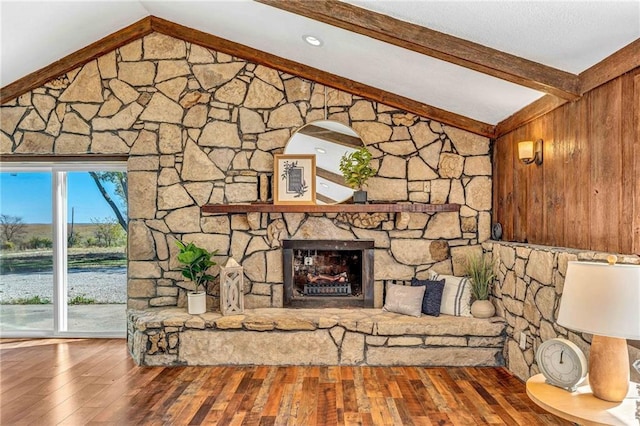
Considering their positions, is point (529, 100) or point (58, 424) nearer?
point (58, 424)

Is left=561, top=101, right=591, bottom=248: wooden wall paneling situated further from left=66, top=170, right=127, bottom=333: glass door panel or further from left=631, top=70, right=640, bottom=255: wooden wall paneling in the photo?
left=66, top=170, right=127, bottom=333: glass door panel

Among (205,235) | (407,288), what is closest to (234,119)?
(205,235)

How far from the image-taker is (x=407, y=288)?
4.43m

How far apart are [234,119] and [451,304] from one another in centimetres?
298

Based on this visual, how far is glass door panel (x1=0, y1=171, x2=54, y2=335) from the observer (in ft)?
16.6

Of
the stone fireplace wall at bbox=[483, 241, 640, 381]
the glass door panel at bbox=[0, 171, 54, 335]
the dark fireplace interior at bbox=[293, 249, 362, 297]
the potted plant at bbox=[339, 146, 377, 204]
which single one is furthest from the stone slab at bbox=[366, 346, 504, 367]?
the glass door panel at bbox=[0, 171, 54, 335]

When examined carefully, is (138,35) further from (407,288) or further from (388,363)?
(388,363)

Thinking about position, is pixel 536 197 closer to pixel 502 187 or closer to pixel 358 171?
pixel 502 187

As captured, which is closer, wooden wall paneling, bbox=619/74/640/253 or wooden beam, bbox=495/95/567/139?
wooden wall paneling, bbox=619/74/640/253

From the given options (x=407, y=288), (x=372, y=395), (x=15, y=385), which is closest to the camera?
(x=372, y=395)

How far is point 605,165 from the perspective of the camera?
2766mm

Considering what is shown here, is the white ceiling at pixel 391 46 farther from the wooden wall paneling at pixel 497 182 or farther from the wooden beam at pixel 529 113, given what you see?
the wooden wall paneling at pixel 497 182

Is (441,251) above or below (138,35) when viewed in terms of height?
below

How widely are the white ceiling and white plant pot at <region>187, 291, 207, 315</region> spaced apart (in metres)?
2.60
